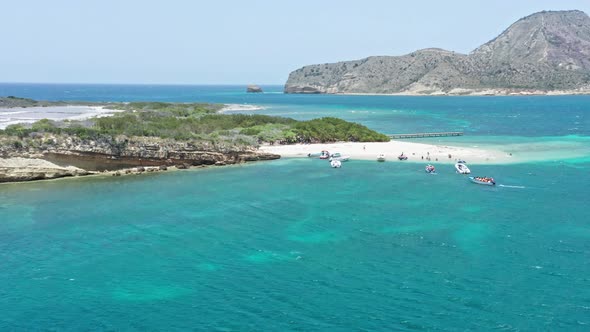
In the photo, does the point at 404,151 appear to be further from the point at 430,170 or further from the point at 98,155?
the point at 98,155

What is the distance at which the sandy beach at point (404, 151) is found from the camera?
82.7 metres

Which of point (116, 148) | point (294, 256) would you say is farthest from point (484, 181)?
point (116, 148)

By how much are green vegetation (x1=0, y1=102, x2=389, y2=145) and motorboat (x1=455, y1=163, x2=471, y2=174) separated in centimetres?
3009

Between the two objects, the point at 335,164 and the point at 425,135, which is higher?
the point at 425,135

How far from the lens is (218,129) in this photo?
332 ft

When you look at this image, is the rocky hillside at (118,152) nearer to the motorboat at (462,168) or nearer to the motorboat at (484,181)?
the motorboat at (462,168)

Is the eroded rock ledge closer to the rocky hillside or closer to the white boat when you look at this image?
the rocky hillside

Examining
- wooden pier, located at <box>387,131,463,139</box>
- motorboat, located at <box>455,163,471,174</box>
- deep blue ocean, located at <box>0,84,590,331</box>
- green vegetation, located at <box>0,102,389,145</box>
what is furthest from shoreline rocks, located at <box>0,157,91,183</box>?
wooden pier, located at <box>387,131,463,139</box>

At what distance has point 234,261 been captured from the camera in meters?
37.8

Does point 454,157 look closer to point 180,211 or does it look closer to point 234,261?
point 180,211

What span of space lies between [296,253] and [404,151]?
54347 mm

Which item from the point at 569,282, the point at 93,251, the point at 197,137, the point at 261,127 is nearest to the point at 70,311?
the point at 93,251

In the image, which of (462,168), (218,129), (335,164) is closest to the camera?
(462,168)

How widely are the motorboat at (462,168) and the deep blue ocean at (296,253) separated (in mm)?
2327
